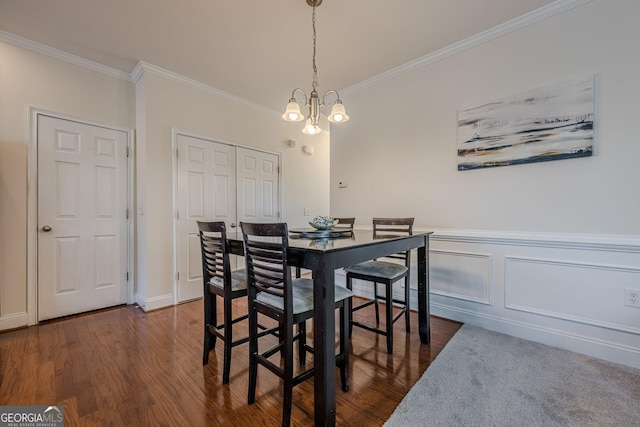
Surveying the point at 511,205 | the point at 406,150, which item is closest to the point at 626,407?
the point at 511,205

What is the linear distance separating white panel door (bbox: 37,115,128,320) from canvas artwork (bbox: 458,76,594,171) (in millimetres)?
3692

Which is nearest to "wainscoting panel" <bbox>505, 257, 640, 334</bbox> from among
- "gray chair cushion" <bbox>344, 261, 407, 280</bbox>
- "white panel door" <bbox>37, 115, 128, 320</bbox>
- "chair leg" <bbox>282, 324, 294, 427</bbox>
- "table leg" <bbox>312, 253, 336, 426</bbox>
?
"gray chair cushion" <bbox>344, 261, 407, 280</bbox>

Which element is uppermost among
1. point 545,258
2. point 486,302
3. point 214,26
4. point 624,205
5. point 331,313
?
point 214,26

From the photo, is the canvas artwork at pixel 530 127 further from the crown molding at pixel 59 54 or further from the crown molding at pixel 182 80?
the crown molding at pixel 59 54

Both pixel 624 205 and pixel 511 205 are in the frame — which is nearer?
pixel 624 205

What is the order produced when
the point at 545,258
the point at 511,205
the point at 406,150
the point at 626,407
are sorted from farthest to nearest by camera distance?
the point at 406,150
the point at 511,205
the point at 545,258
the point at 626,407

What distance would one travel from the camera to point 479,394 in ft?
5.12

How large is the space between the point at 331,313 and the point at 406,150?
2.24 metres

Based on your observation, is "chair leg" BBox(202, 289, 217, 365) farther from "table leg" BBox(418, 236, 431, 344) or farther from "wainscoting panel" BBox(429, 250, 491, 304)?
"wainscoting panel" BBox(429, 250, 491, 304)

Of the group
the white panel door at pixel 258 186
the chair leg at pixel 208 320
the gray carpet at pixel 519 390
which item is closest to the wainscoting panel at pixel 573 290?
the gray carpet at pixel 519 390

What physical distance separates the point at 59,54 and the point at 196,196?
1857 mm

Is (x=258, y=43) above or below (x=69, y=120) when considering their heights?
above

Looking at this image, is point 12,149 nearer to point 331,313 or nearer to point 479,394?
point 331,313

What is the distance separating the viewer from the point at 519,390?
1595 mm
